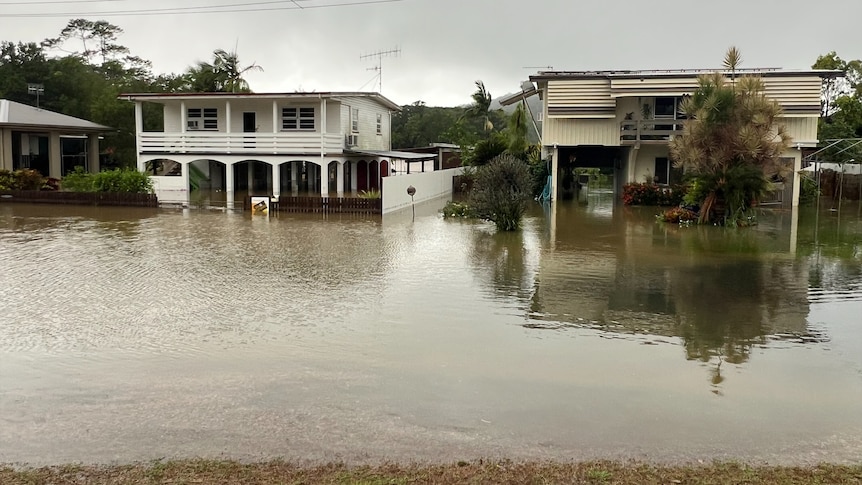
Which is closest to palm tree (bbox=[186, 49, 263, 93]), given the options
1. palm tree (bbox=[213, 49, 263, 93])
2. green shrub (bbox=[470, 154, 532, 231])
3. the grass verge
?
palm tree (bbox=[213, 49, 263, 93])

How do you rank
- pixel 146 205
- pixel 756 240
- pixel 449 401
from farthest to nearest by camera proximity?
pixel 146 205 → pixel 756 240 → pixel 449 401

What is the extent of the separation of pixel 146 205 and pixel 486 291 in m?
21.2

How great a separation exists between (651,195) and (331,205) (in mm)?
14262

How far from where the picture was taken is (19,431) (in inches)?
266

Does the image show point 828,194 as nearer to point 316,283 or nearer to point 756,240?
point 756,240

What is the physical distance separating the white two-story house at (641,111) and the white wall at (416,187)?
20.0 feet

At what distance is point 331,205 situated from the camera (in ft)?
93.3

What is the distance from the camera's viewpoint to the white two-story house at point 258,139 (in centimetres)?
3528

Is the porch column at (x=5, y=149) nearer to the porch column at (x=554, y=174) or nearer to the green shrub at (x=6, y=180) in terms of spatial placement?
the green shrub at (x=6, y=180)

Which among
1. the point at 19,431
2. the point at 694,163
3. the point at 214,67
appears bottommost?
the point at 19,431

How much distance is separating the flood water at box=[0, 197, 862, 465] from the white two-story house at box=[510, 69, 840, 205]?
46.3 feet

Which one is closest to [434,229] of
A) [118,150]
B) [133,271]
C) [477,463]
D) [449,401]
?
[133,271]

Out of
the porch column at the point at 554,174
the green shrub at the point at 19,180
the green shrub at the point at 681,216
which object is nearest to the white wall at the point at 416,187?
the porch column at the point at 554,174

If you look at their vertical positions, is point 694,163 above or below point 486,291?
above
